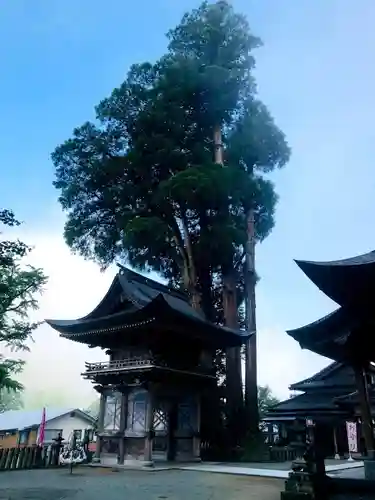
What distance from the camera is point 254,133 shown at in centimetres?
2711

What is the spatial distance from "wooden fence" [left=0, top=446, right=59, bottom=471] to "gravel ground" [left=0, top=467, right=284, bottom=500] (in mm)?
1363

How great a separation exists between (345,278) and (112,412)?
1380 cm

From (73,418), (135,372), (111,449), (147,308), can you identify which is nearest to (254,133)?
(147,308)

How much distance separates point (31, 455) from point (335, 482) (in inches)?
471

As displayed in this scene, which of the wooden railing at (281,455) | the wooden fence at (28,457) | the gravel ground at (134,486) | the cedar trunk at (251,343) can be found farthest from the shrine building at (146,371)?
the wooden railing at (281,455)

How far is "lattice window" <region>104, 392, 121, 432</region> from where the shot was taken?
18.0 metres

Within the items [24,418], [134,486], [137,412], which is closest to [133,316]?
[137,412]

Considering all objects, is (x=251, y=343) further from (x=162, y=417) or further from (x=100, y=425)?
(x=100, y=425)

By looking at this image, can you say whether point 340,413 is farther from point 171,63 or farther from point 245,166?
point 171,63

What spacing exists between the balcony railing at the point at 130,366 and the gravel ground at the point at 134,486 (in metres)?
4.04

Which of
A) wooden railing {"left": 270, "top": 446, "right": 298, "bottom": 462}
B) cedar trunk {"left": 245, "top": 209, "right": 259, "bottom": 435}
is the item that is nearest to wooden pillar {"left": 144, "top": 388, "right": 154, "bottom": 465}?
cedar trunk {"left": 245, "top": 209, "right": 259, "bottom": 435}

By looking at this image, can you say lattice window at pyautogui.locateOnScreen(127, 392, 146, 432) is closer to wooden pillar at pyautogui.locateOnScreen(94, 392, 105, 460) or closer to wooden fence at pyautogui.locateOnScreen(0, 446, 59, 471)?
wooden pillar at pyautogui.locateOnScreen(94, 392, 105, 460)

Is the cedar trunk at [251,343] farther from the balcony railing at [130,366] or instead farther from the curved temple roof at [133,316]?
the balcony railing at [130,366]

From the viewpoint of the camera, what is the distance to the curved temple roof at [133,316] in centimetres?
1720
